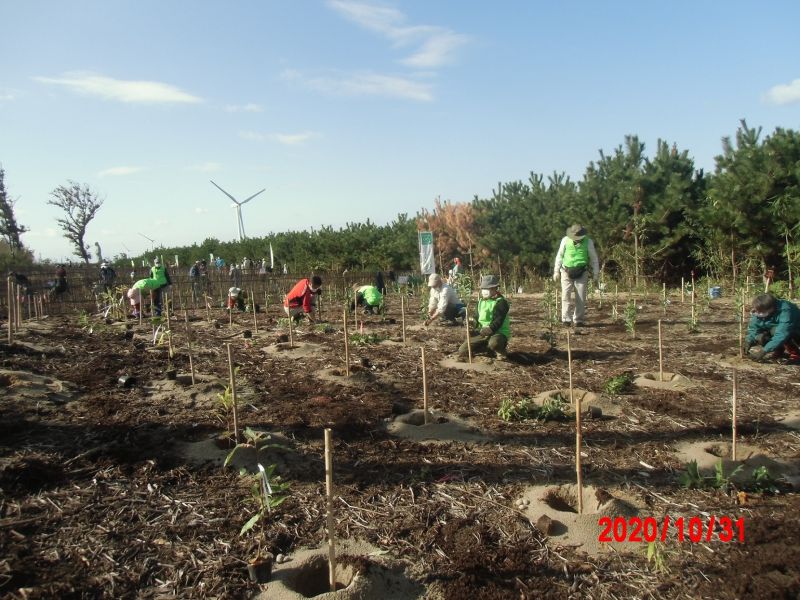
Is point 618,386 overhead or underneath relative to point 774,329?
underneath

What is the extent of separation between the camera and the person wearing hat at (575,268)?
909 centimetres

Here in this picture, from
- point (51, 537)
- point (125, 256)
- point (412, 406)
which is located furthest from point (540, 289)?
point (125, 256)

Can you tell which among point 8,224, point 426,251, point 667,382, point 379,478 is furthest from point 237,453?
point 8,224

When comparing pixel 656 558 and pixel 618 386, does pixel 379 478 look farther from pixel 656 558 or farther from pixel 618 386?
pixel 618 386

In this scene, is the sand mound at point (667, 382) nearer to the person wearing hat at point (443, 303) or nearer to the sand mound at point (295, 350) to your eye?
the sand mound at point (295, 350)

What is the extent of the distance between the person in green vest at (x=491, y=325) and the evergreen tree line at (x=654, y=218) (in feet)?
26.3

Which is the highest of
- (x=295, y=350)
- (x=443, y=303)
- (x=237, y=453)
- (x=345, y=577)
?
(x=443, y=303)

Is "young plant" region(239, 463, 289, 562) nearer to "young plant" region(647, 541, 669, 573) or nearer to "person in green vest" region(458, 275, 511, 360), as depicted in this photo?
"young plant" region(647, 541, 669, 573)

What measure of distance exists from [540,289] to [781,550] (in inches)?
632

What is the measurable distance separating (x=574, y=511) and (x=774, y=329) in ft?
15.2

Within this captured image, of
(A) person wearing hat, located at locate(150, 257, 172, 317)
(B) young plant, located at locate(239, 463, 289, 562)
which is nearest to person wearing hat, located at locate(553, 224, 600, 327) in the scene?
(B) young plant, located at locate(239, 463, 289, 562)

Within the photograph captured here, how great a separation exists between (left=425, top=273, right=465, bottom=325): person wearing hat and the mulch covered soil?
299 centimetres

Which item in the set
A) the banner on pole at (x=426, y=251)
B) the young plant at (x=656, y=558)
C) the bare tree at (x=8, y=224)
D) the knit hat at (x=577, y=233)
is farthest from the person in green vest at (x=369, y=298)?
the bare tree at (x=8, y=224)

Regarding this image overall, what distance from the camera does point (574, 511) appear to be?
11.2 ft
